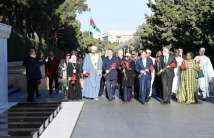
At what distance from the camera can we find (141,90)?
18859mm

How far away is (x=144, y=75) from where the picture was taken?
18.9m

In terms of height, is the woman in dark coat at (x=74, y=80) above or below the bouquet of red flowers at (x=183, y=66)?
below

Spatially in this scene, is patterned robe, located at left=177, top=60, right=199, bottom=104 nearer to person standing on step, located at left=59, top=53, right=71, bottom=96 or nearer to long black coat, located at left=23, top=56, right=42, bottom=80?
person standing on step, located at left=59, top=53, right=71, bottom=96

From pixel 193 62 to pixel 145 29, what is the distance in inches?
2062

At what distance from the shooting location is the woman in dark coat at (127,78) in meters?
19.4

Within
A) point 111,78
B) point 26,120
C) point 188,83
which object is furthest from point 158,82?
point 26,120

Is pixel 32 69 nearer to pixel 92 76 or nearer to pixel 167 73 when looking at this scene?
pixel 92 76

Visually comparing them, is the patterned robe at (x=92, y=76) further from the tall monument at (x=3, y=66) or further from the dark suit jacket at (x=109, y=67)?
the tall monument at (x=3, y=66)

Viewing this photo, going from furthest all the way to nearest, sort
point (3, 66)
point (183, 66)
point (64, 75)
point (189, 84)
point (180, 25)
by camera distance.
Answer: point (180, 25)
point (64, 75)
point (183, 66)
point (189, 84)
point (3, 66)

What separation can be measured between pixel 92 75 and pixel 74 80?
0.71m

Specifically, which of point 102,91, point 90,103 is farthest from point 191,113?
point 102,91

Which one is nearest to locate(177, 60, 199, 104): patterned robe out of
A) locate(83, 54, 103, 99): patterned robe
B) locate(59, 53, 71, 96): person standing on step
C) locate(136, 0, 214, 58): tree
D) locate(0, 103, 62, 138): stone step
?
locate(83, 54, 103, 99): patterned robe

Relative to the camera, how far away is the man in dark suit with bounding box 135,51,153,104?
1884 centimetres

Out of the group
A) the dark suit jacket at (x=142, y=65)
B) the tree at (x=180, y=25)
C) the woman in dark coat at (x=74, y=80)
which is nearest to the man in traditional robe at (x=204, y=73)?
the dark suit jacket at (x=142, y=65)
